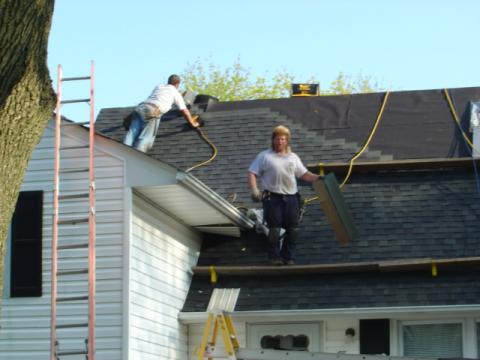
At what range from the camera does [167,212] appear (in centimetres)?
1337

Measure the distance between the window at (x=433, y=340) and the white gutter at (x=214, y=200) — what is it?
7.27 ft

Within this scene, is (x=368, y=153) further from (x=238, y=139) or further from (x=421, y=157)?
(x=238, y=139)

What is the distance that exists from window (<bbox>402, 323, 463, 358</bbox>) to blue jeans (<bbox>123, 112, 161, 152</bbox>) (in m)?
4.63

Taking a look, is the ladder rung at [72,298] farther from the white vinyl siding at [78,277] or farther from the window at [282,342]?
the window at [282,342]

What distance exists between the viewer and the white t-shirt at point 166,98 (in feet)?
52.6

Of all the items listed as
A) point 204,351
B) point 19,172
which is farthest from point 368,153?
point 19,172

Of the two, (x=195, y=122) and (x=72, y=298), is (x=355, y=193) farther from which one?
(x=72, y=298)

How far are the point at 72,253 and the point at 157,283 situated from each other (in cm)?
107

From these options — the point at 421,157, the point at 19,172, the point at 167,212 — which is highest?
the point at 421,157

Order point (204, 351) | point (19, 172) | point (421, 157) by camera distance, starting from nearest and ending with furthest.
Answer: point (19, 172)
point (204, 351)
point (421, 157)

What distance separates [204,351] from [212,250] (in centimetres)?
355

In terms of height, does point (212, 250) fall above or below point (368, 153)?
below

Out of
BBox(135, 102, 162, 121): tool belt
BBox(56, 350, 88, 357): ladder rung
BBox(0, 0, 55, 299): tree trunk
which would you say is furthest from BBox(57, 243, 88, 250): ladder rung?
BBox(0, 0, 55, 299): tree trunk

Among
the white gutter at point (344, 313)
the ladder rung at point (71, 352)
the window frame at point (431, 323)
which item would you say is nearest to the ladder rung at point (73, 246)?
the ladder rung at point (71, 352)
